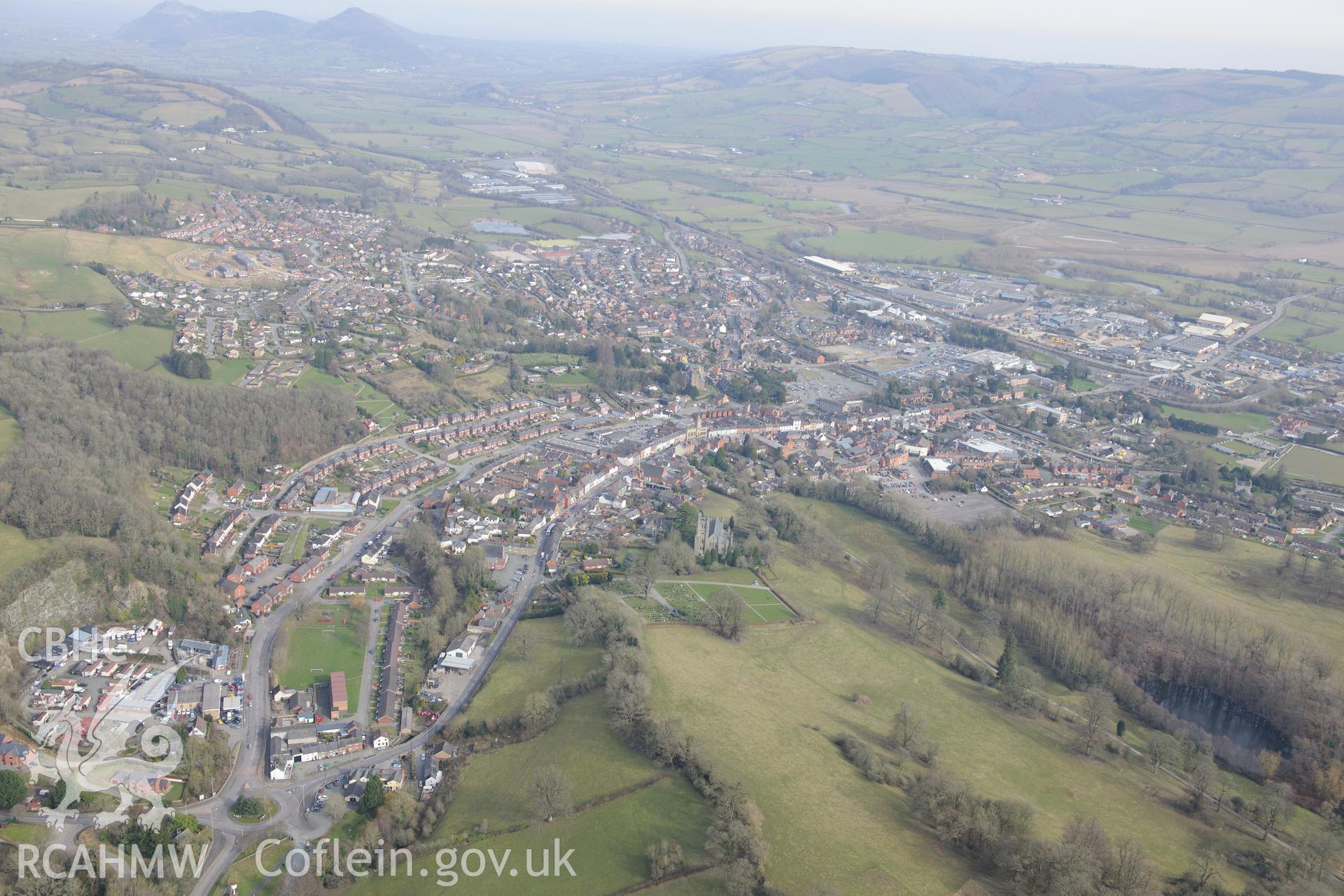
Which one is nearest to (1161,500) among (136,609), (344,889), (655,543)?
(655,543)

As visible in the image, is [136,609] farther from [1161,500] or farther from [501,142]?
[501,142]

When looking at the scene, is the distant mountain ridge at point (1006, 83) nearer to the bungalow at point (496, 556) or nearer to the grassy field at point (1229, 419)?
the grassy field at point (1229, 419)

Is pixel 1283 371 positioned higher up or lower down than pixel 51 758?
higher up

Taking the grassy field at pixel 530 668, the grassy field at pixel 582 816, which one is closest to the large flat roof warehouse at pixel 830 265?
the grassy field at pixel 530 668

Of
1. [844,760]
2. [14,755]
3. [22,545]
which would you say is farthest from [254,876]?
[22,545]

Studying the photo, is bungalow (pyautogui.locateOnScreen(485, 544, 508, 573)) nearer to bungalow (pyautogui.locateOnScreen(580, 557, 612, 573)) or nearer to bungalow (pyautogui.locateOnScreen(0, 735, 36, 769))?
bungalow (pyautogui.locateOnScreen(580, 557, 612, 573))

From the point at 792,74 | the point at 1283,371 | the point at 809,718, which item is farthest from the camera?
the point at 792,74
